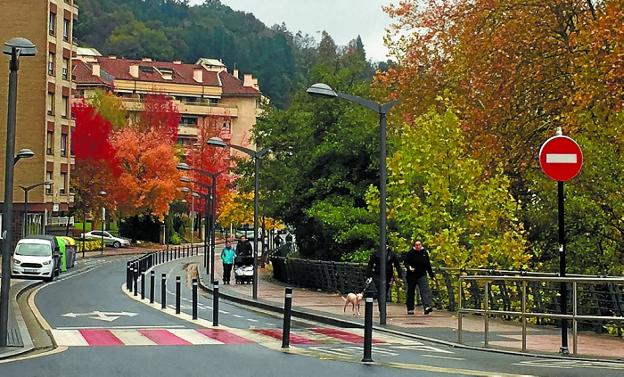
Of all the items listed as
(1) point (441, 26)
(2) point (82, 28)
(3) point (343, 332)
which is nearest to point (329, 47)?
(2) point (82, 28)

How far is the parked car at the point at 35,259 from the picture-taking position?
4988 centimetres

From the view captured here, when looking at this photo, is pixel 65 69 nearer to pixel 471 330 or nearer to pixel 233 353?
pixel 471 330

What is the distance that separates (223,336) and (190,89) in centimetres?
12887

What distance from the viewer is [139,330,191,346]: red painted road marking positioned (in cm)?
1869

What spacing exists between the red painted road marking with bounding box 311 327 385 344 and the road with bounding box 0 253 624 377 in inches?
0.7

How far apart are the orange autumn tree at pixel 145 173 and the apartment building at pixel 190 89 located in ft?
128

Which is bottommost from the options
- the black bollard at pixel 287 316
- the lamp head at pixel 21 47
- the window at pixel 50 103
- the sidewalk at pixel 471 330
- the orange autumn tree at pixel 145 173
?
the sidewalk at pixel 471 330

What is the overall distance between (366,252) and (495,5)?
1089cm

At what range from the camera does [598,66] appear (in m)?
27.8

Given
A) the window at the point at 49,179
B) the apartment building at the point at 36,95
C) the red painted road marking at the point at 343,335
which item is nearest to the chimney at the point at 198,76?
the apartment building at the point at 36,95

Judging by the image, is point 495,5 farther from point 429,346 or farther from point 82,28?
point 82,28

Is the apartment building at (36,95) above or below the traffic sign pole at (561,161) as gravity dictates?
above

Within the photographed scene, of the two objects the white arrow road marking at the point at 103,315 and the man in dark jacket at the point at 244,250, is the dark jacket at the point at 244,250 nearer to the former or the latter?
the man in dark jacket at the point at 244,250

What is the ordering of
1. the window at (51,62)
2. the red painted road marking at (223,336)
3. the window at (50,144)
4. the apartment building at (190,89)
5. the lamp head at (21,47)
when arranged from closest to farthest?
the lamp head at (21,47) → the red painted road marking at (223,336) → the window at (51,62) → the window at (50,144) → the apartment building at (190,89)
